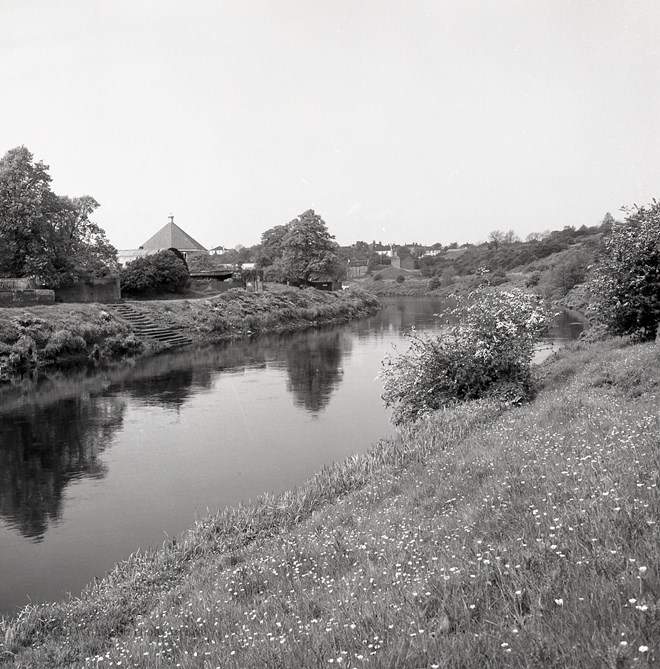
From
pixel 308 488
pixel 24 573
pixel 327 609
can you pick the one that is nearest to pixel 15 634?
pixel 24 573

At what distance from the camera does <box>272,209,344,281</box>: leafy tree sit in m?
81.8

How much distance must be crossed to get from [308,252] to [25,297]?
48.0m

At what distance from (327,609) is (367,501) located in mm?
4431

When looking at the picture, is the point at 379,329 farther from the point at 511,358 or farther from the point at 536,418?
the point at 536,418

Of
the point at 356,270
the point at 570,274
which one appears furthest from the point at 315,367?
the point at 356,270

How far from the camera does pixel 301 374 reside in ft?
102

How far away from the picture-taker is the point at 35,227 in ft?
131

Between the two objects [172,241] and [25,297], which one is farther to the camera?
[172,241]

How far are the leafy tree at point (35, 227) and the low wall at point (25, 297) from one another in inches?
61.7

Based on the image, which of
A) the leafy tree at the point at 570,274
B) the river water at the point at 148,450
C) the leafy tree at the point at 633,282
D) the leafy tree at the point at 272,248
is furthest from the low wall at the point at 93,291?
the leafy tree at the point at 272,248

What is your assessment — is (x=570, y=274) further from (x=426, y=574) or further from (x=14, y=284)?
(x=426, y=574)

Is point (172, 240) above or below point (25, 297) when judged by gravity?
above

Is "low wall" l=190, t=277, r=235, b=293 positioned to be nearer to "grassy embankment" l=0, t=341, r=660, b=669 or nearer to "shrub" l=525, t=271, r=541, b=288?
"shrub" l=525, t=271, r=541, b=288

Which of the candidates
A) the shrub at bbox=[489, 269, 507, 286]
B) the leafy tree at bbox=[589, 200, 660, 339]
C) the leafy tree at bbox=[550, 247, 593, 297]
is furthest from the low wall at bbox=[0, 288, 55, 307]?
the shrub at bbox=[489, 269, 507, 286]
